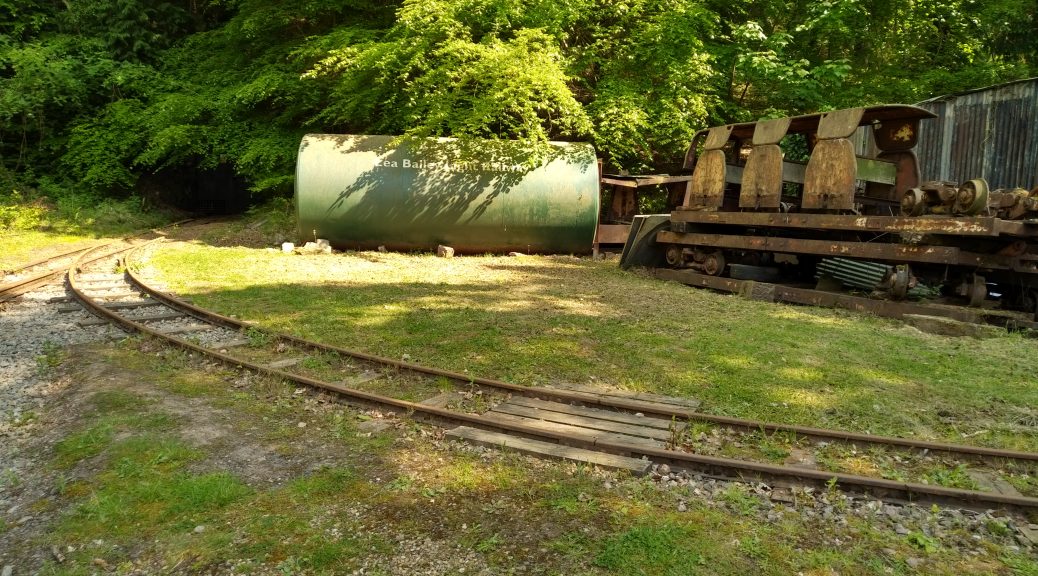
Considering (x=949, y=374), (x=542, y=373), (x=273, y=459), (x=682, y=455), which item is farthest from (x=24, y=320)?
(x=949, y=374)

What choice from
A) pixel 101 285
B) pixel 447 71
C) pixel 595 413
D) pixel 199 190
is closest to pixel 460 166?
pixel 447 71

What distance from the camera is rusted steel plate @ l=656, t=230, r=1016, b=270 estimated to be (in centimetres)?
812

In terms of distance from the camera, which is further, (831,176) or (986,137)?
(986,137)

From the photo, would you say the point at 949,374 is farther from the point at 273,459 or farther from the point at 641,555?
the point at 273,459

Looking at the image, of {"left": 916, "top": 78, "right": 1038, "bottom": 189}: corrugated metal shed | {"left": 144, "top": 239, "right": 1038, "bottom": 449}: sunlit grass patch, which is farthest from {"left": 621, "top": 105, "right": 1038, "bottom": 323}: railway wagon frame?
{"left": 144, "top": 239, "right": 1038, "bottom": 449}: sunlit grass patch

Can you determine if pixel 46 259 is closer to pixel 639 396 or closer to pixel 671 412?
pixel 639 396

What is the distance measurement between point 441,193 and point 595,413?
9434 mm

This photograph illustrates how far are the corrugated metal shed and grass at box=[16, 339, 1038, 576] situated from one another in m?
10.8

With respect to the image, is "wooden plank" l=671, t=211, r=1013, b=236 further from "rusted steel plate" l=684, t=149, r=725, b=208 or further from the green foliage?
the green foliage

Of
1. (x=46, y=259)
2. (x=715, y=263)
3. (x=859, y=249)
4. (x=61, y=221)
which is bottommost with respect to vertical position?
(x=46, y=259)

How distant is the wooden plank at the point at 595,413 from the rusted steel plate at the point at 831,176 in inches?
236

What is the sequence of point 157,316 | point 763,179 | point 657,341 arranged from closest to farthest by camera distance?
point 657,341 → point 157,316 → point 763,179

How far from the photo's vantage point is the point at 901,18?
1773 cm

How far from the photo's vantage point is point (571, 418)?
5.04 meters
